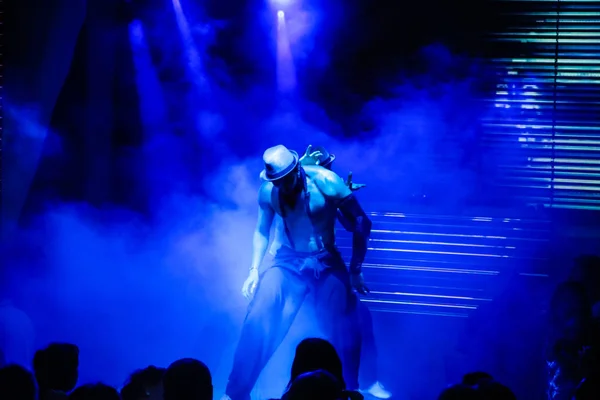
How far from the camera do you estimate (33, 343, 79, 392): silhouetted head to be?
10.3ft

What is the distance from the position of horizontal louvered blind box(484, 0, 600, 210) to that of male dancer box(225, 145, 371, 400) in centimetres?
256

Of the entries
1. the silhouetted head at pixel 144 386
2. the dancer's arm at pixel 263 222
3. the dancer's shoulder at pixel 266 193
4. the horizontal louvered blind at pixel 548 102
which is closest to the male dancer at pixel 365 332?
the dancer's arm at pixel 263 222

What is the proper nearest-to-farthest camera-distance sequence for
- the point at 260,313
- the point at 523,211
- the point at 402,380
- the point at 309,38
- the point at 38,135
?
the point at 260,313 → the point at 402,380 → the point at 523,211 → the point at 309,38 → the point at 38,135

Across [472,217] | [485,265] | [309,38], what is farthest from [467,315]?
[309,38]

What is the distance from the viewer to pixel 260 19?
23.7 feet

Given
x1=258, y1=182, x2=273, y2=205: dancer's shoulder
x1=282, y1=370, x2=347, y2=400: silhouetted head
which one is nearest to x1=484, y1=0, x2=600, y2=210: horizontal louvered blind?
x1=258, y1=182, x2=273, y2=205: dancer's shoulder

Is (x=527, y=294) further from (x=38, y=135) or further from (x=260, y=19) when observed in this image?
(x=38, y=135)

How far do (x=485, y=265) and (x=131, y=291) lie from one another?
3.66 m

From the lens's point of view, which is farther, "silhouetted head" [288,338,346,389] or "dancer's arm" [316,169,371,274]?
"dancer's arm" [316,169,371,274]

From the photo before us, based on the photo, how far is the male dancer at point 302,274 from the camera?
183 inches

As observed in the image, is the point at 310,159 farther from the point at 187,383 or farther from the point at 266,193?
the point at 187,383

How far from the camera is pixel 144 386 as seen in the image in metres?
3.12

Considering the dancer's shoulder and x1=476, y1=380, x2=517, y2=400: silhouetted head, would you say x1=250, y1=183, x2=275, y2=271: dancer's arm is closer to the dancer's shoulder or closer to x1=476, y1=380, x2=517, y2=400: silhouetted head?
the dancer's shoulder

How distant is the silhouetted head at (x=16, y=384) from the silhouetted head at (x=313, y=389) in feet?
3.60
